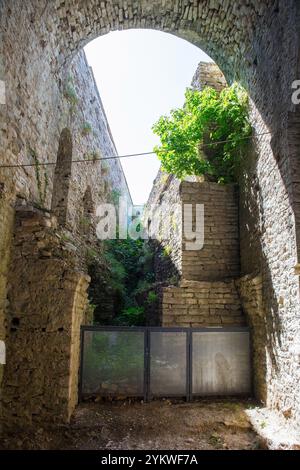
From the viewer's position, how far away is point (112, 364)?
551 cm

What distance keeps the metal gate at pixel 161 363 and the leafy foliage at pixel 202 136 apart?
12.4 feet

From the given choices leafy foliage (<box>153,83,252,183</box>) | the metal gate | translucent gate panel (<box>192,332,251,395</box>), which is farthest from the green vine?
translucent gate panel (<box>192,332,251,395</box>)

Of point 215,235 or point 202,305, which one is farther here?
point 215,235

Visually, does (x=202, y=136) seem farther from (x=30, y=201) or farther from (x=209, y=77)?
(x=30, y=201)

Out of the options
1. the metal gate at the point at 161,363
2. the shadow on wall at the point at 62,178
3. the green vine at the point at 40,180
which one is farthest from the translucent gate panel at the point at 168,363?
the shadow on wall at the point at 62,178

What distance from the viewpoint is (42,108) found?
606 centimetres

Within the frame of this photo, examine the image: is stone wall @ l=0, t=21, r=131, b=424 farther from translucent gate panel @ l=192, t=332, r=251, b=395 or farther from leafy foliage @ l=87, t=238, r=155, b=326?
leafy foliage @ l=87, t=238, r=155, b=326

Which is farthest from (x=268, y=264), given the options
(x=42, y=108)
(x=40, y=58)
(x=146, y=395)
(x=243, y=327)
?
(x=40, y=58)

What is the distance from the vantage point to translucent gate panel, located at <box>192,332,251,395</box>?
18.8 ft

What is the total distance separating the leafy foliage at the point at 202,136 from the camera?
24.0ft

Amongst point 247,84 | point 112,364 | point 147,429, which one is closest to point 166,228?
point 247,84

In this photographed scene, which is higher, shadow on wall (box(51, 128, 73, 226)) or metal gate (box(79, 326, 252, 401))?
shadow on wall (box(51, 128, 73, 226))

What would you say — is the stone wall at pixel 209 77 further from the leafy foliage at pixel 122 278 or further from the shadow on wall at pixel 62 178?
the leafy foliage at pixel 122 278

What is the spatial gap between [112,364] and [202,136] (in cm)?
544
